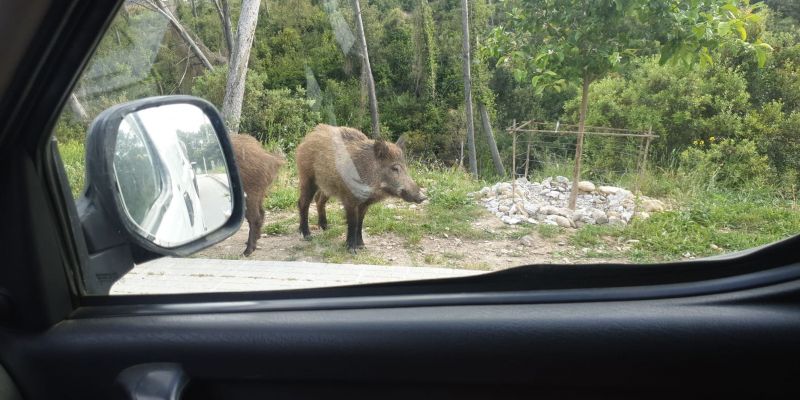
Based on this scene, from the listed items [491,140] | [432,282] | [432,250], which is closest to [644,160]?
[491,140]

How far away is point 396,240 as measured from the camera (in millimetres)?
2098

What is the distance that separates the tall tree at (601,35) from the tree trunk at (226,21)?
754mm

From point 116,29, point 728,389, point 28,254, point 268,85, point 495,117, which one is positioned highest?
point 116,29

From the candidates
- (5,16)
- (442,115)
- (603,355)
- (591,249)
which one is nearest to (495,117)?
(442,115)

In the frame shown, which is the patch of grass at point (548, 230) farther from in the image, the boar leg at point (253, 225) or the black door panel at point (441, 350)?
the boar leg at point (253, 225)

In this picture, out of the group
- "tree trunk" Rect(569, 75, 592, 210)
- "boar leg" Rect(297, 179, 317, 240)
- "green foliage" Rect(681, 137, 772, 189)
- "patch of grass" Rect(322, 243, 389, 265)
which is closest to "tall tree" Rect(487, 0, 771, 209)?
"tree trunk" Rect(569, 75, 592, 210)

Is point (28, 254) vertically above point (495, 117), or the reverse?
point (495, 117)

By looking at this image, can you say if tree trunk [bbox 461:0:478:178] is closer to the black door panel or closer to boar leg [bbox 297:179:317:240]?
boar leg [bbox 297:179:317:240]

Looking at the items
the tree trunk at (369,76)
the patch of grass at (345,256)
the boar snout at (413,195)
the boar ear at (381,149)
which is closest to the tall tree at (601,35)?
the tree trunk at (369,76)

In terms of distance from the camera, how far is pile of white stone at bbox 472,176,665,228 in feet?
6.12

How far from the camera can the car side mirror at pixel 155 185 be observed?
1.52m

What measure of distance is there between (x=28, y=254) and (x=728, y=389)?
1593 millimetres

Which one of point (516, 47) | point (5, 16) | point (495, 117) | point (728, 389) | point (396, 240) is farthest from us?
point (396, 240)

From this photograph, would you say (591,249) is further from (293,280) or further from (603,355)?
(293,280)
